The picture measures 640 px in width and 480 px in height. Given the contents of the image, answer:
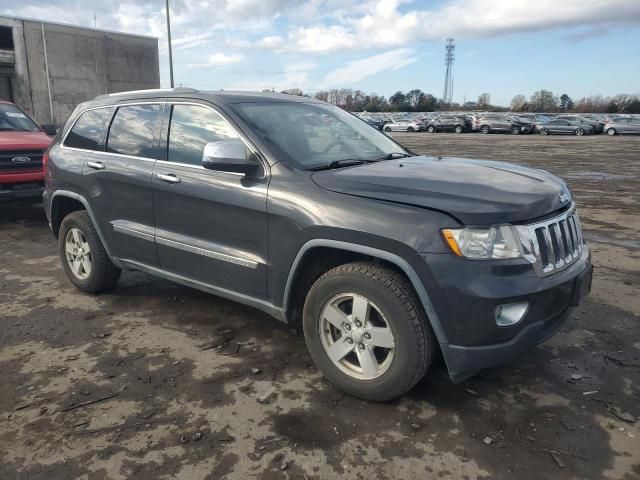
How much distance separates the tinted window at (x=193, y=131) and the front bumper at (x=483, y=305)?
1.77 m

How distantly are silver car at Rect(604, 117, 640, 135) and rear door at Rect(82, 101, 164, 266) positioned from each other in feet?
132

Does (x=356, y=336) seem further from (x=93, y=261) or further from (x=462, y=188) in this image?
(x=93, y=261)

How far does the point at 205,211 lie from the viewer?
3.69 m

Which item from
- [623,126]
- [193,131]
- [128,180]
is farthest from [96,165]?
[623,126]

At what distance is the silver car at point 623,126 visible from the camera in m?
36.5

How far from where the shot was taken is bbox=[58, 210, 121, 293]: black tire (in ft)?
15.4

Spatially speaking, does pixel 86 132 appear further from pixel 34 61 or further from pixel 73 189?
pixel 34 61

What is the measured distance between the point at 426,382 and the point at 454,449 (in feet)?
2.25

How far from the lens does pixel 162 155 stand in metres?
4.04

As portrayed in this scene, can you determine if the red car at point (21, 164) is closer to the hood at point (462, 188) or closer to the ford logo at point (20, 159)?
the ford logo at point (20, 159)

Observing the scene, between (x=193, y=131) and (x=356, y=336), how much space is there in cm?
195

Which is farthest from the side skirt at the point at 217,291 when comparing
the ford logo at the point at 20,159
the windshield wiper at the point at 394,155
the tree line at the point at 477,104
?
the tree line at the point at 477,104

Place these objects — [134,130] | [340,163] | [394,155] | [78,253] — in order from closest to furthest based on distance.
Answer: [340,163], [394,155], [134,130], [78,253]

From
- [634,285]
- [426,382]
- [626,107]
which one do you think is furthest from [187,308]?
[626,107]
